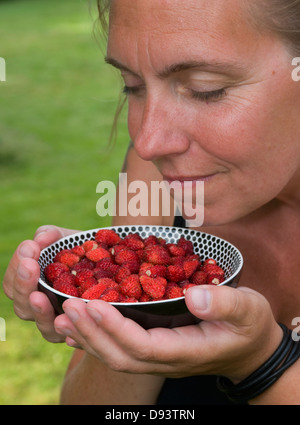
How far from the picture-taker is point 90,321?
1112 mm

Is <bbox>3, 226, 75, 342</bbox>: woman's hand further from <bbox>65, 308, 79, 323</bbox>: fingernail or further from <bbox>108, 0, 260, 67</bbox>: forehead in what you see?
<bbox>108, 0, 260, 67</bbox>: forehead

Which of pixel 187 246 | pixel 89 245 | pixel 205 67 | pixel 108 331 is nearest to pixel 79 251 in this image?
pixel 89 245

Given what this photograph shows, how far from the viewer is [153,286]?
4.11 feet

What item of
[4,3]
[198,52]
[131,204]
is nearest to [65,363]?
[131,204]

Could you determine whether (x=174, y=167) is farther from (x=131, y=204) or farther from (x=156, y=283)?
(x=131, y=204)

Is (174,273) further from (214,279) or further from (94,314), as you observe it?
(94,314)

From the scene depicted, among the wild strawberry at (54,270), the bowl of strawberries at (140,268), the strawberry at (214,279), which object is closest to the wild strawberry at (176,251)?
the bowl of strawberries at (140,268)

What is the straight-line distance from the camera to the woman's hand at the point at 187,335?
1089 mm

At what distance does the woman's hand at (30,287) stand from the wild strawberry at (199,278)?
11.2 inches

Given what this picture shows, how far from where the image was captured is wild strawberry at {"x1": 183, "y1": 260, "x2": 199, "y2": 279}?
135 centimetres

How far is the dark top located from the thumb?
0.56 m

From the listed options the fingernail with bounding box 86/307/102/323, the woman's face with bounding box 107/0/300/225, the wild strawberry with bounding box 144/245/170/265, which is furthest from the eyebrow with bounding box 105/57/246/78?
the fingernail with bounding box 86/307/102/323

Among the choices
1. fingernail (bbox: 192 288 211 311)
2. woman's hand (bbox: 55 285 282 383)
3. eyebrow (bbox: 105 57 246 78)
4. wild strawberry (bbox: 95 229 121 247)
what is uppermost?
eyebrow (bbox: 105 57 246 78)

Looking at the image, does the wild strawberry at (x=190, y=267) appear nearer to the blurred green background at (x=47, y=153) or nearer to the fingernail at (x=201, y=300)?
the fingernail at (x=201, y=300)
